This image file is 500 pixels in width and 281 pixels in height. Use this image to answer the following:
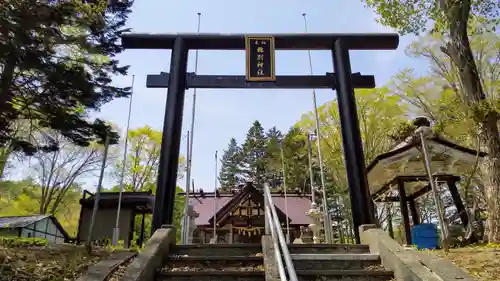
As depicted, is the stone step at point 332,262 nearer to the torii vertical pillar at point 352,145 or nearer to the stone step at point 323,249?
the stone step at point 323,249

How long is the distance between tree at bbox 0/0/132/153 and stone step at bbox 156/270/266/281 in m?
4.22

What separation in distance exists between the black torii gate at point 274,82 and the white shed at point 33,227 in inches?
445

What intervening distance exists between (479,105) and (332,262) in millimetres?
4606

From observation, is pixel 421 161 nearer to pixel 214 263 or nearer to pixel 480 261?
pixel 480 261

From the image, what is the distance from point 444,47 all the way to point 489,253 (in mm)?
4957

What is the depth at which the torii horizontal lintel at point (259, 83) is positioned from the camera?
7.14 metres

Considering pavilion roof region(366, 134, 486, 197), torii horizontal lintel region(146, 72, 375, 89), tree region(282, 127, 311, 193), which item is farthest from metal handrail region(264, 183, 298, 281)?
tree region(282, 127, 311, 193)

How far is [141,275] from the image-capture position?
12.6ft

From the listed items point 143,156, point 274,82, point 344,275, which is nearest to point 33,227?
point 143,156

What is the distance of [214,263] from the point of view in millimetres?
4707

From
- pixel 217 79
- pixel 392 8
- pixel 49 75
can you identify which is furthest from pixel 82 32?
pixel 392 8

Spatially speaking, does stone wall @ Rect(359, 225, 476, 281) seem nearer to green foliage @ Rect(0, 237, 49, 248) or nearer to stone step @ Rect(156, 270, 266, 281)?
stone step @ Rect(156, 270, 266, 281)

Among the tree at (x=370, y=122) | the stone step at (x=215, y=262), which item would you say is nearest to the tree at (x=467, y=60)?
the stone step at (x=215, y=262)

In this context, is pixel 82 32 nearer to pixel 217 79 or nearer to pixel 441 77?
pixel 217 79
